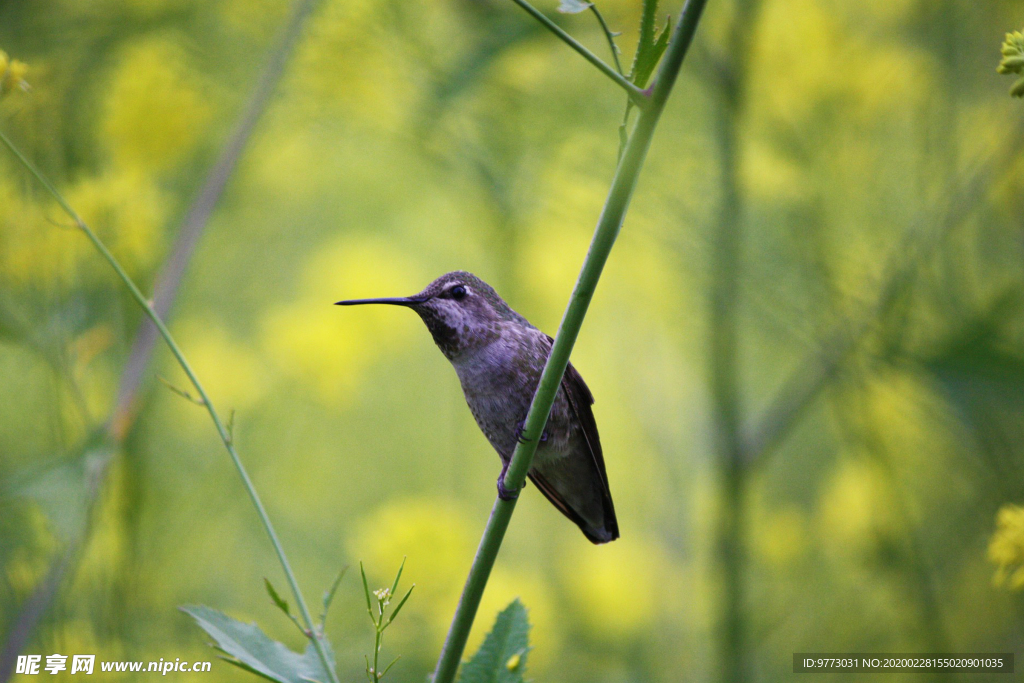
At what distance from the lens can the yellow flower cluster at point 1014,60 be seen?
0.69m

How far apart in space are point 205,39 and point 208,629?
2273 mm

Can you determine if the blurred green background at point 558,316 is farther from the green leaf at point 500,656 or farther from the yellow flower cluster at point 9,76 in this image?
the green leaf at point 500,656

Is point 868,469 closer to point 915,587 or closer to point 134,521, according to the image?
point 915,587

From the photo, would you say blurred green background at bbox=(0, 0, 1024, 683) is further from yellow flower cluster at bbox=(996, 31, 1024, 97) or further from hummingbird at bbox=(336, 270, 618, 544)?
yellow flower cluster at bbox=(996, 31, 1024, 97)

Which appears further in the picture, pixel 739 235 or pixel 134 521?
pixel 739 235

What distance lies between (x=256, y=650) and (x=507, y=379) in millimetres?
590

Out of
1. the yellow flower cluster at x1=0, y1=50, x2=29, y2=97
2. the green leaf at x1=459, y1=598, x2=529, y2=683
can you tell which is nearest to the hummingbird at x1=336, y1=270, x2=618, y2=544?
the green leaf at x1=459, y1=598, x2=529, y2=683

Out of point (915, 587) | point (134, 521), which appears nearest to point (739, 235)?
point (915, 587)

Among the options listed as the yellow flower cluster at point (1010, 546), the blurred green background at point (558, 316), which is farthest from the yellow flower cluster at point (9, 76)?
the yellow flower cluster at point (1010, 546)

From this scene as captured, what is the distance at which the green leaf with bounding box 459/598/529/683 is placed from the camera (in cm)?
89

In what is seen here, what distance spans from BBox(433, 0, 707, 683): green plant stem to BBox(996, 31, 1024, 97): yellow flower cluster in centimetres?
32

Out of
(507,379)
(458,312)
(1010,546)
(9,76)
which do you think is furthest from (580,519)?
(9,76)

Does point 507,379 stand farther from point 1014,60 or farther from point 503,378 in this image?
point 1014,60

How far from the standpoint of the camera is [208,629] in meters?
0.86
